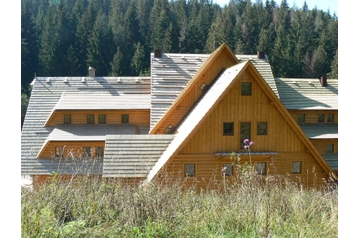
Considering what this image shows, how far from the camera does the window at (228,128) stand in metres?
14.9

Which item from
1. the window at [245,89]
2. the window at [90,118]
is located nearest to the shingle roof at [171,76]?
the window at [90,118]

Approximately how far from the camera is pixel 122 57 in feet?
177

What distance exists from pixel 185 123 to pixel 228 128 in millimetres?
3098

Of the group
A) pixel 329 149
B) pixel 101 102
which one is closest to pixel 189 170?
pixel 329 149

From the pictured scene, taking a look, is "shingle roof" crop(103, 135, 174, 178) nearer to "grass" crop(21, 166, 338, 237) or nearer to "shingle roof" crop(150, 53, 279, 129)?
"shingle roof" crop(150, 53, 279, 129)

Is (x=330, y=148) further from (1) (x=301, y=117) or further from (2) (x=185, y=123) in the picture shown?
(2) (x=185, y=123)

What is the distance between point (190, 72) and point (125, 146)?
8905 mm

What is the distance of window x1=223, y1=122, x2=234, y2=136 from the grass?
30.4 ft

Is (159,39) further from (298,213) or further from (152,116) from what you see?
(298,213)

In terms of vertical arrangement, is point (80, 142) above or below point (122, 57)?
below

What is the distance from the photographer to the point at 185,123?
17641 mm

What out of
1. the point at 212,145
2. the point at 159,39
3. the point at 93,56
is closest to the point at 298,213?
the point at 212,145

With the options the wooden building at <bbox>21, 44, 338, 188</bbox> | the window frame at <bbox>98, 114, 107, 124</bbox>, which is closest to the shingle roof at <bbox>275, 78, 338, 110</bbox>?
the wooden building at <bbox>21, 44, 338, 188</bbox>
